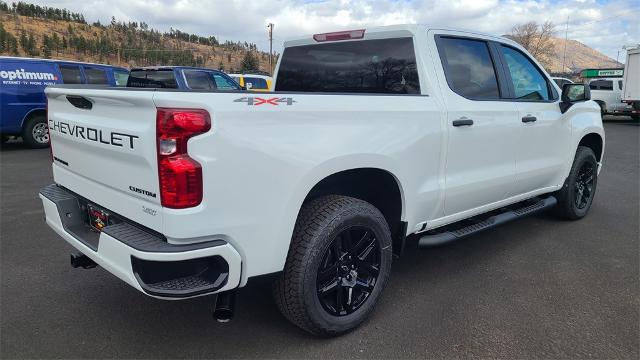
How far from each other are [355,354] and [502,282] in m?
1.59

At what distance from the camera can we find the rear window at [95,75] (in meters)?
11.2

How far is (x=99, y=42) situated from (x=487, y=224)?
51295mm

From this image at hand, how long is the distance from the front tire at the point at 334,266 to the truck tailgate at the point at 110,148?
2.57 ft

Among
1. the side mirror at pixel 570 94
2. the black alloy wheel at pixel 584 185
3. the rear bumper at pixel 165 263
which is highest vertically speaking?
the side mirror at pixel 570 94

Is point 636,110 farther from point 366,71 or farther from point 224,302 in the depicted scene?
point 224,302

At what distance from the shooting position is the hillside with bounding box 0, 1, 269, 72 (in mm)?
40000

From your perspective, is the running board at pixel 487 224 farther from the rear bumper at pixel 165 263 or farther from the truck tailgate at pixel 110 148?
the truck tailgate at pixel 110 148

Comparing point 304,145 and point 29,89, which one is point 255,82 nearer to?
point 29,89

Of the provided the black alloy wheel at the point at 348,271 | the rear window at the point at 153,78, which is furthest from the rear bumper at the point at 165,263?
the rear window at the point at 153,78

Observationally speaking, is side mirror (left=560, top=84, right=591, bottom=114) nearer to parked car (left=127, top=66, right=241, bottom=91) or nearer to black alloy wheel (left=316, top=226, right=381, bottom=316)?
black alloy wheel (left=316, top=226, right=381, bottom=316)

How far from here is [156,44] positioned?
58.5 m

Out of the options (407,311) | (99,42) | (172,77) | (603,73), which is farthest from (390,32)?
(99,42)

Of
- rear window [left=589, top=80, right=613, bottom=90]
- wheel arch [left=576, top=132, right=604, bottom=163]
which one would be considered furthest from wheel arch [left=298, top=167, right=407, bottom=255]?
rear window [left=589, top=80, right=613, bottom=90]

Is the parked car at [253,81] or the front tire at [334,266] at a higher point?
the parked car at [253,81]
